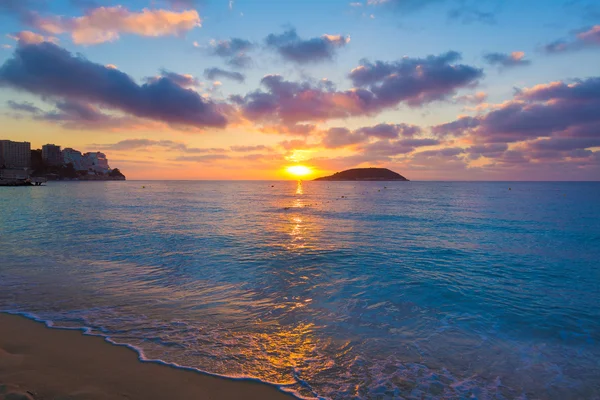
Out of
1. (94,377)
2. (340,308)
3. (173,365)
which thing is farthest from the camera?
(340,308)

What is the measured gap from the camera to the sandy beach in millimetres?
5777

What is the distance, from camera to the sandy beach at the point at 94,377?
5.78 metres

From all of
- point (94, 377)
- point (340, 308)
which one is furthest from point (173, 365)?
point (340, 308)

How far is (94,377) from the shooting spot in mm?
6352

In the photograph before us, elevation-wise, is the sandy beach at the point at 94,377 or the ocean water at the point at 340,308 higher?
the sandy beach at the point at 94,377

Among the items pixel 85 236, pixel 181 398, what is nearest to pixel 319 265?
pixel 181 398

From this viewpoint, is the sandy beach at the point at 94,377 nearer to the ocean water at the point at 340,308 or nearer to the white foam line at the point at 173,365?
the white foam line at the point at 173,365

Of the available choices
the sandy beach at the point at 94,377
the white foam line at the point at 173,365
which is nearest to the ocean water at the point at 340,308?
the white foam line at the point at 173,365

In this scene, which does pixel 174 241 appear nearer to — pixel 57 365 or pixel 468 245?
pixel 57 365

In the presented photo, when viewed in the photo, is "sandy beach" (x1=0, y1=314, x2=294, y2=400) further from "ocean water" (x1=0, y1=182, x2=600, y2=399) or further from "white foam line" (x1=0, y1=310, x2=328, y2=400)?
"ocean water" (x1=0, y1=182, x2=600, y2=399)

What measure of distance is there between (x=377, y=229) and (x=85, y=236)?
27031 mm

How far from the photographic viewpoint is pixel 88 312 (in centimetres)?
1015

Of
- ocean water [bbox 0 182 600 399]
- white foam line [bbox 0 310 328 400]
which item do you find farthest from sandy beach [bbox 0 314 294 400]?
ocean water [bbox 0 182 600 399]

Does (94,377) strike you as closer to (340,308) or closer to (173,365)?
(173,365)
